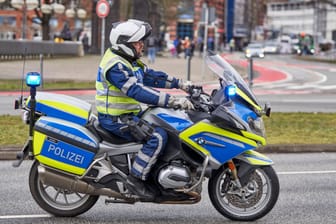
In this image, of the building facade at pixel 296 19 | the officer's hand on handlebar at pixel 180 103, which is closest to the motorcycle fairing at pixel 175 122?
the officer's hand on handlebar at pixel 180 103

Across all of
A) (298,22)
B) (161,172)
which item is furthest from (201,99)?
(298,22)

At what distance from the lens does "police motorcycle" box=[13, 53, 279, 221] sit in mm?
6355

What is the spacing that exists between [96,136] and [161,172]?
2.08 ft

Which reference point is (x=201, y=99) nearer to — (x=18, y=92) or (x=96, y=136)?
(x=96, y=136)

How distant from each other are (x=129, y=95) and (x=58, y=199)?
1224 millimetres

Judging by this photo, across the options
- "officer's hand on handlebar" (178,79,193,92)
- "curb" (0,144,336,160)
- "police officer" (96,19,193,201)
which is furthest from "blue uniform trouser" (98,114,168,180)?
"curb" (0,144,336,160)

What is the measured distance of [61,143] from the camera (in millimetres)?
6410

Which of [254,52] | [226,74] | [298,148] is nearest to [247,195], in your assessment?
[226,74]

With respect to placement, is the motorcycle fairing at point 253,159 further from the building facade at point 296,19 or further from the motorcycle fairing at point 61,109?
the building facade at point 296,19

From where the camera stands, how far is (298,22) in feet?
511

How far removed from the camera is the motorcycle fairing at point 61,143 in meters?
Result: 6.41

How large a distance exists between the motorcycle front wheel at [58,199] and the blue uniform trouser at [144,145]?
21.9 inches

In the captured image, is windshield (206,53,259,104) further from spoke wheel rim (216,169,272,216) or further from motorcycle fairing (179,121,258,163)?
spoke wheel rim (216,169,272,216)

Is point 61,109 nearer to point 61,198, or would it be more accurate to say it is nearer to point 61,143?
point 61,143
